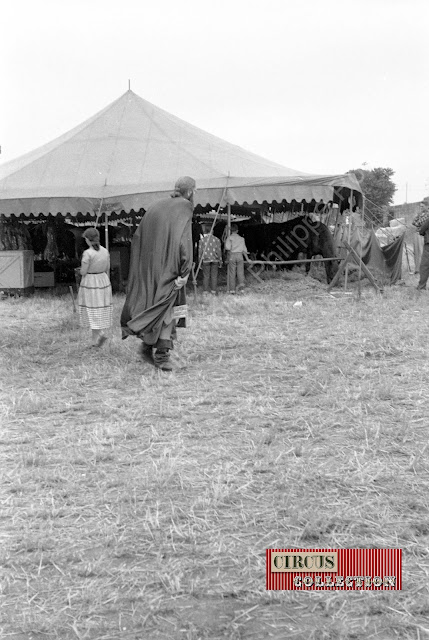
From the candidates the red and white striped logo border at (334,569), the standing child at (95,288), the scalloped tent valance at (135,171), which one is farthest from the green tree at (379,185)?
the red and white striped logo border at (334,569)

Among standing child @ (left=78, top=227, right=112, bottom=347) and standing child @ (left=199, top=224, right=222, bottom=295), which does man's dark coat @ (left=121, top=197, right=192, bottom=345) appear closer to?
standing child @ (left=78, top=227, right=112, bottom=347)

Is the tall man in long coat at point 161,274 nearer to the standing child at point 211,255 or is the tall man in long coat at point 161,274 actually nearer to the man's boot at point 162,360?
the man's boot at point 162,360

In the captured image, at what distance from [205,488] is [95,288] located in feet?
14.2

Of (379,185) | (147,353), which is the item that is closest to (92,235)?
(147,353)

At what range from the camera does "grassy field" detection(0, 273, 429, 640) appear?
223 cm

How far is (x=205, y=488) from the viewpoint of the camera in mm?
3268

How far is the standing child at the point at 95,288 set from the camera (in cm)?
721

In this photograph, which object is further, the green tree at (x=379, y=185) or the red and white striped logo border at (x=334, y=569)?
the green tree at (x=379, y=185)

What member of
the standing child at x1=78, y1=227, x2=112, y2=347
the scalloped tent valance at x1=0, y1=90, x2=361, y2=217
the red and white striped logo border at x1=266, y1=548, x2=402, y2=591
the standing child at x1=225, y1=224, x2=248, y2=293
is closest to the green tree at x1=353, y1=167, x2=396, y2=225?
the scalloped tent valance at x1=0, y1=90, x2=361, y2=217

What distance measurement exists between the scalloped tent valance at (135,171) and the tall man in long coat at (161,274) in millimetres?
6642

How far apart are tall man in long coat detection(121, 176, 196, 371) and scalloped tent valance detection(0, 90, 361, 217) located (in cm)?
664

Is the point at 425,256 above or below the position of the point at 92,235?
below

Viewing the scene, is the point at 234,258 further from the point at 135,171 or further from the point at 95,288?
the point at 95,288

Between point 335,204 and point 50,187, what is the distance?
21.1ft
